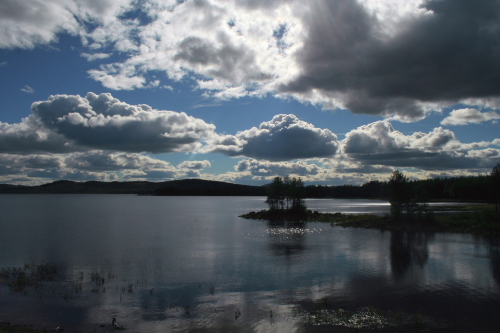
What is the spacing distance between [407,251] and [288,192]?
61.8 m

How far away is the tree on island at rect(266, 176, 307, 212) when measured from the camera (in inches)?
3863

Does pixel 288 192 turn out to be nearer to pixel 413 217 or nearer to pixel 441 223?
pixel 413 217

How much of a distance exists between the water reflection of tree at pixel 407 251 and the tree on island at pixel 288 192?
138ft

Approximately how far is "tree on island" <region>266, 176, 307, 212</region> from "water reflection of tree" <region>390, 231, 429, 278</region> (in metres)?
42.0

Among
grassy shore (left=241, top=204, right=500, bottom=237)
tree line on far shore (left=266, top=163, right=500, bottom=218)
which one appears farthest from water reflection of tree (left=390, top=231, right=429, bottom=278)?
tree line on far shore (left=266, top=163, right=500, bottom=218)

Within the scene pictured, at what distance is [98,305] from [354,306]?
52.8ft

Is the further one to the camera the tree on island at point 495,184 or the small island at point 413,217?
the tree on island at point 495,184

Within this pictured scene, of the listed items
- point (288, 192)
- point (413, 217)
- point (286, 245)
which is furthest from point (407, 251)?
point (288, 192)

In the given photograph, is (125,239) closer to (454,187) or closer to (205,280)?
(205,280)

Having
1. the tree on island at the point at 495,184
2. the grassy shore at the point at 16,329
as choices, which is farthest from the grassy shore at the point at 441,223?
the grassy shore at the point at 16,329

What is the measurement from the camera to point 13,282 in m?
25.8

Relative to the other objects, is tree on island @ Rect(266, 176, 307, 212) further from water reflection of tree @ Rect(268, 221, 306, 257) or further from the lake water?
the lake water

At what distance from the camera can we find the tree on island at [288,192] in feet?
322

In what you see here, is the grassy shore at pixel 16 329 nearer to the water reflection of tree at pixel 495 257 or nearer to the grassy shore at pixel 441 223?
the water reflection of tree at pixel 495 257
